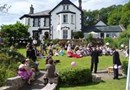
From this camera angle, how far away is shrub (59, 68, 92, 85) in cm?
1816

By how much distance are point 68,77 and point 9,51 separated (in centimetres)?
587

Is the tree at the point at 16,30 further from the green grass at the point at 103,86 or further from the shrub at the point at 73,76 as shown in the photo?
the green grass at the point at 103,86

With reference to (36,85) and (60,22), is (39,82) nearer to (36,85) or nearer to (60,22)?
(36,85)

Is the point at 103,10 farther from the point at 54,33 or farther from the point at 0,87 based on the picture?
the point at 0,87

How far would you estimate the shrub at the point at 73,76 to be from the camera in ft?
59.6

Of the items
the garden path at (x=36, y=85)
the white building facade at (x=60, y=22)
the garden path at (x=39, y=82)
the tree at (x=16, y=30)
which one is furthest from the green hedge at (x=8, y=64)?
the white building facade at (x=60, y=22)

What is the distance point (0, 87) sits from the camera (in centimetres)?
1380

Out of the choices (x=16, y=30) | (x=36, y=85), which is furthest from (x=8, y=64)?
(x=16, y=30)

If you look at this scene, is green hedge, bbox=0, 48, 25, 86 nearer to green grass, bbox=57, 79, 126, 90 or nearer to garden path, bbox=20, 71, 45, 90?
garden path, bbox=20, 71, 45, 90

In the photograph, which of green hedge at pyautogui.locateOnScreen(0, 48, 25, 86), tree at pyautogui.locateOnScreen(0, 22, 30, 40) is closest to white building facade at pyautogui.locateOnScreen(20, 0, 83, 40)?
tree at pyautogui.locateOnScreen(0, 22, 30, 40)

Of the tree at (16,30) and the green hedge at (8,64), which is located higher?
the tree at (16,30)

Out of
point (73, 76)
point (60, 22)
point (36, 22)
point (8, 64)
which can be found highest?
point (36, 22)

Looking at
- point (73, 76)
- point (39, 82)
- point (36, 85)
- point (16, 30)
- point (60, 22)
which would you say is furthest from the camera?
point (60, 22)

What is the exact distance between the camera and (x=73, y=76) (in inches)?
714
